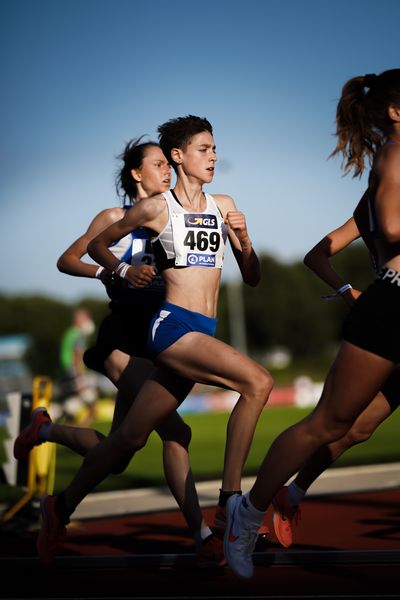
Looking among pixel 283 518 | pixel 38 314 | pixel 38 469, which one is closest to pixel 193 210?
pixel 283 518

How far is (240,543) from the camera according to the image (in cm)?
438

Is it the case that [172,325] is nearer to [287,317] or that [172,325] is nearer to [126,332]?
[126,332]

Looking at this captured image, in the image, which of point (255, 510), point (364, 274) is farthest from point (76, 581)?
point (364, 274)

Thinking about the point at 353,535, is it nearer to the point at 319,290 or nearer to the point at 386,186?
the point at 386,186

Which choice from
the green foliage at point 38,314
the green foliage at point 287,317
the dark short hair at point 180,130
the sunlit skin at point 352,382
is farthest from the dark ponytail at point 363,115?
the green foliage at point 38,314

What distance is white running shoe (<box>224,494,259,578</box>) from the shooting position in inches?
171

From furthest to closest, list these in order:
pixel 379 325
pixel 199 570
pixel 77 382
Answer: pixel 77 382
pixel 199 570
pixel 379 325

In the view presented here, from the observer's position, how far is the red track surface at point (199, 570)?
4.57m

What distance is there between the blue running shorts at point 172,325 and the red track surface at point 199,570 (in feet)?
4.03

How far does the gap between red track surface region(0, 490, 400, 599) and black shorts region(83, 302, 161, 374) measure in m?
1.27

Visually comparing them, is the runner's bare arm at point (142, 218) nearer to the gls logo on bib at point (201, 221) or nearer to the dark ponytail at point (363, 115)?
the gls logo on bib at point (201, 221)

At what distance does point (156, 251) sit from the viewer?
5199mm

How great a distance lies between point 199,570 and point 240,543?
880 mm

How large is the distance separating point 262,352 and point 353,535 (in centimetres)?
9679
